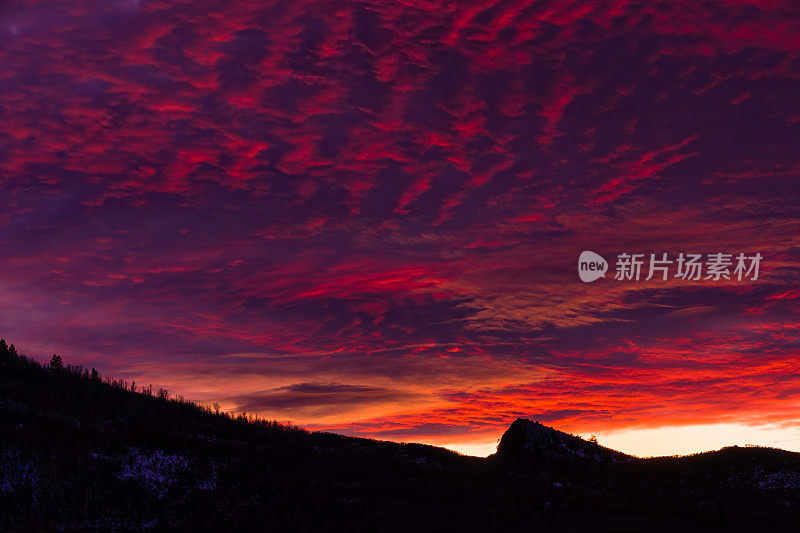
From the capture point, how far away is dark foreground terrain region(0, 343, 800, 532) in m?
21.8

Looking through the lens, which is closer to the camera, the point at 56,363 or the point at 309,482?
the point at 309,482

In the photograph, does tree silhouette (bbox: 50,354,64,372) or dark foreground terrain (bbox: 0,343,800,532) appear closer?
dark foreground terrain (bbox: 0,343,800,532)

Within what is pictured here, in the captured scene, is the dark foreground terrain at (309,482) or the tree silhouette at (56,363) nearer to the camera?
the dark foreground terrain at (309,482)

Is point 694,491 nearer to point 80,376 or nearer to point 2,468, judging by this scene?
point 2,468

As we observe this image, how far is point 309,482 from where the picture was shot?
1101 inches

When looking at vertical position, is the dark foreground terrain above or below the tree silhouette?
below

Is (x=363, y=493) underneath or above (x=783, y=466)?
underneath

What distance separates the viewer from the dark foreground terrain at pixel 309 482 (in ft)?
71.4

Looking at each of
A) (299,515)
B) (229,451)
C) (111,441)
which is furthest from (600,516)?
(111,441)

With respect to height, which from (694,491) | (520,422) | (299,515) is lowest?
(299,515)

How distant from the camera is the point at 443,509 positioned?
23.9m

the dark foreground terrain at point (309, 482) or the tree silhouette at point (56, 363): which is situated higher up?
the tree silhouette at point (56, 363)

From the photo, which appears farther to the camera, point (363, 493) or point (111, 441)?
point (111, 441)

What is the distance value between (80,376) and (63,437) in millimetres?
18882
